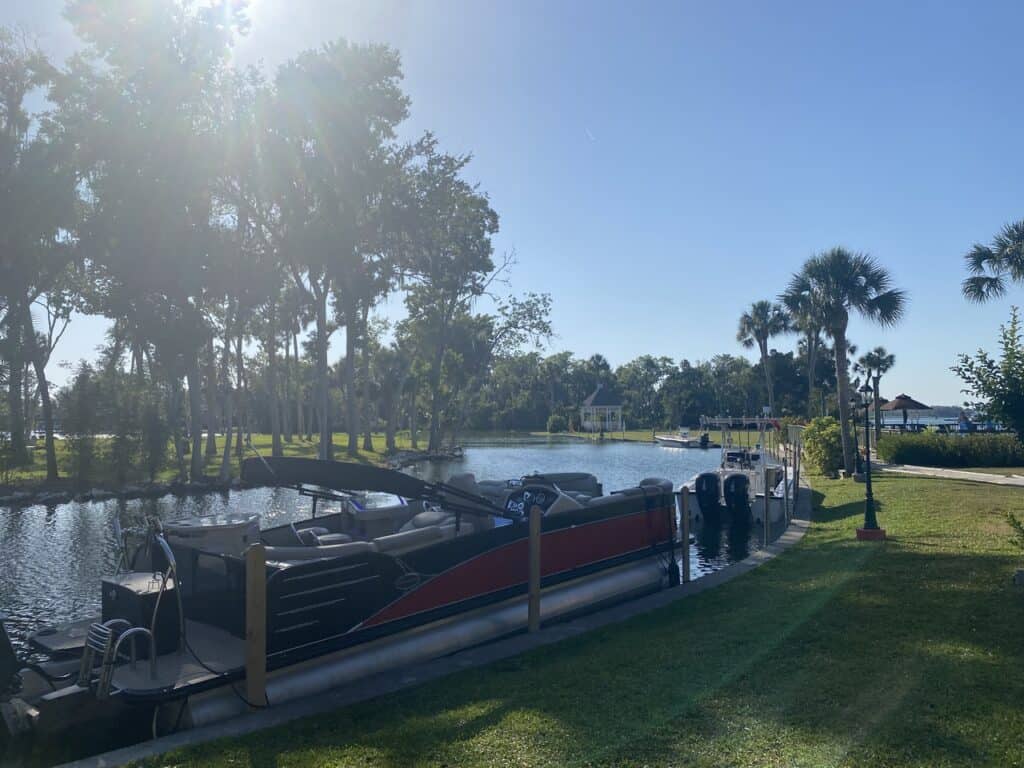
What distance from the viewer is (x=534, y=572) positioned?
32.2ft

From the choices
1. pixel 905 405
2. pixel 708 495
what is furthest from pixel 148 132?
pixel 905 405

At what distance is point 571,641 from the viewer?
8.83m

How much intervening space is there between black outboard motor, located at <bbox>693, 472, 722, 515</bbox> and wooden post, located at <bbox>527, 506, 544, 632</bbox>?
15.1 m

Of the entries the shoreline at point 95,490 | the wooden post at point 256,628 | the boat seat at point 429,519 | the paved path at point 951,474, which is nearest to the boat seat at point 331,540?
the boat seat at point 429,519

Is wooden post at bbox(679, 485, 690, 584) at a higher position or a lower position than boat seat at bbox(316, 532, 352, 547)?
lower

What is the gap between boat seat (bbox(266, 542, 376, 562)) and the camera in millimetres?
8250

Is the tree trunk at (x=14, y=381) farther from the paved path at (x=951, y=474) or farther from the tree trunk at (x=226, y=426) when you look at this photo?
the paved path at (x=951, y=474)

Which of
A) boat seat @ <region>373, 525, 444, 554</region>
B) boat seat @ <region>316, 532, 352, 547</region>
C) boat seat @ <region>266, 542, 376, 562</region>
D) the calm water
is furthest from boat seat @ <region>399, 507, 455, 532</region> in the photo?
the calm water

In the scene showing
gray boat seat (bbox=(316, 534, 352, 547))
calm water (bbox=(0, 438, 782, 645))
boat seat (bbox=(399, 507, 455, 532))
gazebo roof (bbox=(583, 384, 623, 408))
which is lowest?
calm water (bbox=(0, 438, 782, 645))

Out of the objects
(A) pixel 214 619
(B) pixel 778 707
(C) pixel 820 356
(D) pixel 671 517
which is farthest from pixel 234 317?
(C) pixel 820 356

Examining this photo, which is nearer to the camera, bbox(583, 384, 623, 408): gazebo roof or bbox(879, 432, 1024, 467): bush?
bbox(879, 432, 1024, 467): bush

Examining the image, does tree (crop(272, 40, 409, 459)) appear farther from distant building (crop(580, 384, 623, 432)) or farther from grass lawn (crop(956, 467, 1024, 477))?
distant building (crop(580, 384, 623, 432))

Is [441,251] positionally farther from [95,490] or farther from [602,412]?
[602,412]

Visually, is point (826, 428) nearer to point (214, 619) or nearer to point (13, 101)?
point (214, 619)
